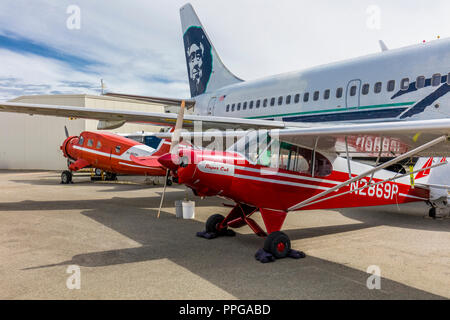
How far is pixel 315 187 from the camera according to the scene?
6.48 metres

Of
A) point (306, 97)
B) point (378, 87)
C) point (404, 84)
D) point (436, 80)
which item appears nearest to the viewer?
point (436, 80)

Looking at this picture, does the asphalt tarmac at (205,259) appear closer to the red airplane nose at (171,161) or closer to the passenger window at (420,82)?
the red airplane nose at (171,161)

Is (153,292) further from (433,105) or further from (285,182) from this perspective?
(433,105)

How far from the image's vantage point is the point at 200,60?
66.5 ft

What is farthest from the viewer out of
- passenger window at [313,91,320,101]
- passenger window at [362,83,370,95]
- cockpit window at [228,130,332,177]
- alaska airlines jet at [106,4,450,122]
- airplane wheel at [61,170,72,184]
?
airplane wheel at [61,170,72,184]

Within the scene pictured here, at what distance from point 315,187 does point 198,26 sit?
1556cm

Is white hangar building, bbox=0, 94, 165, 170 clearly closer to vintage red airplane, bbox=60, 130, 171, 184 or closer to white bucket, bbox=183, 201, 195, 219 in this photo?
vintage red airplane, bbox=60, 130, 171, 184

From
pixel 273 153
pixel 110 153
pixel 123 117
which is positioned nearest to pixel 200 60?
pixel 110 153

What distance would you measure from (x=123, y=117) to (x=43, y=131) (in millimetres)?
24639

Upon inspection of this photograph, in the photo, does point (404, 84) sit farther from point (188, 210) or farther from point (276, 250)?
point (188, 210)

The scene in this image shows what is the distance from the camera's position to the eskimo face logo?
19827 millimetres

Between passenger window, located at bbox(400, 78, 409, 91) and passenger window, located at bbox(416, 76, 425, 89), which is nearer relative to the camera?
passenger window, located at bbox(416, 76, 425, 89)

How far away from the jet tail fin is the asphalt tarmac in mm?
11502

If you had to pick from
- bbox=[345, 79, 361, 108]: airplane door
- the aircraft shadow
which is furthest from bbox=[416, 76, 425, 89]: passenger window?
the aircraft shadow
